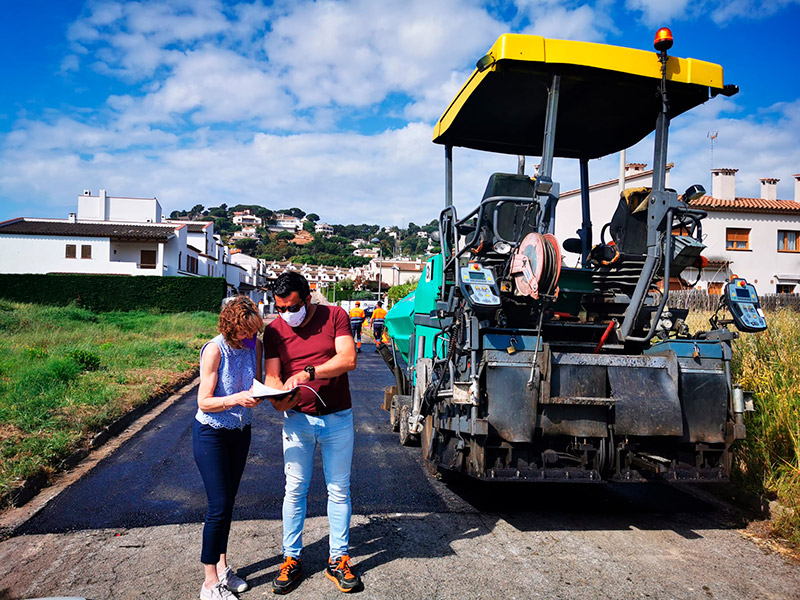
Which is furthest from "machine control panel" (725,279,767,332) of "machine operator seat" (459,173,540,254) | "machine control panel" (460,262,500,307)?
"machine control panel" (460,262,500,307)

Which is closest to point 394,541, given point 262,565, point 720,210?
point 262,565

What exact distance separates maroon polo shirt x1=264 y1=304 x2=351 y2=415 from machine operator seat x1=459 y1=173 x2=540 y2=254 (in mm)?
1445

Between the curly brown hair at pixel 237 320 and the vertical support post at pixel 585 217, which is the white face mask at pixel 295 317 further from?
the vertical support post at pixel 585 217

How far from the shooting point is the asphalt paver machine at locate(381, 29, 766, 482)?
4145mm

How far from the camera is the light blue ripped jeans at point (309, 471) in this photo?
3621 millimetres

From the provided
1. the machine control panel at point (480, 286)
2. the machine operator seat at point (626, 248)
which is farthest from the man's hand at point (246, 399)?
the machine operator seat at point (626, 248)

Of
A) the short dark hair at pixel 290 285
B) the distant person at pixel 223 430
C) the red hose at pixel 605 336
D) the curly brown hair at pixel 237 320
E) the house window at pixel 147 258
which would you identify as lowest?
the distant person at pixel 223 430

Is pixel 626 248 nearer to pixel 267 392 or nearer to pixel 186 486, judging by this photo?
pixel 267 392

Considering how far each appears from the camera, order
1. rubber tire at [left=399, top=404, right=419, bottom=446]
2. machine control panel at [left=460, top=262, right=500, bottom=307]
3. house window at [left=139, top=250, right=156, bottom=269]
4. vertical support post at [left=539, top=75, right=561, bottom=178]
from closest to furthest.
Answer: machine control panel at [left=460, top=262, right=500, bottom=307] → vertical support post at [left=539, top=75, right=561, bottom=178] → rubber tire at [left=399, top=404, right=419, bottom=446] → house window at [left=139, top=250, right=156, bottom=269]

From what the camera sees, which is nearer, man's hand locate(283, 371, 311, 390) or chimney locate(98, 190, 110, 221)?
man's hand locate(283, 371, 311, 390)

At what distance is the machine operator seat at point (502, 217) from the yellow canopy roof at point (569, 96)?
760mm

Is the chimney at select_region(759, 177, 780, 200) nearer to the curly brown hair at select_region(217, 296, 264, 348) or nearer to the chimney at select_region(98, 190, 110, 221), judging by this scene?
the curly brown hair at select_region(217, 296, 264, 348)

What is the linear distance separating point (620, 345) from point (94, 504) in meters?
4.53

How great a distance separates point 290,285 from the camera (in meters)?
3.69
